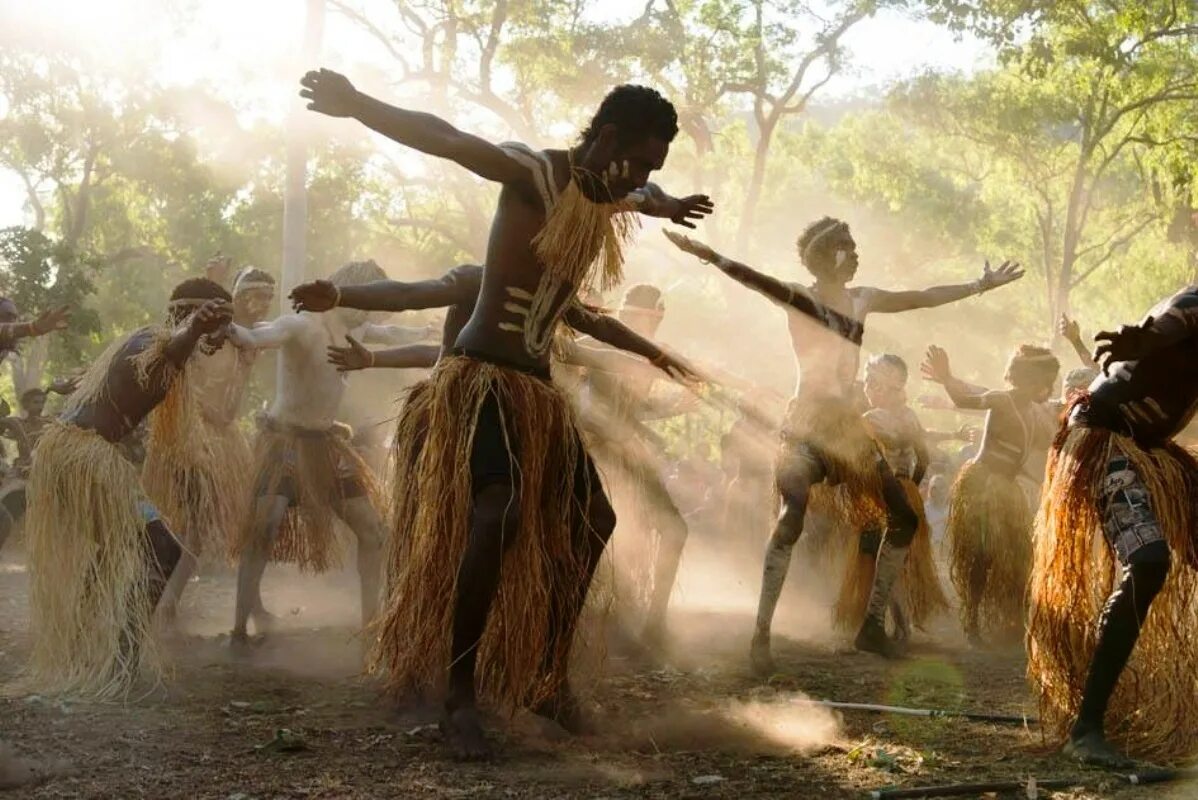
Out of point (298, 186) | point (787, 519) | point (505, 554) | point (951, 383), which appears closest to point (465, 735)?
point (505, 554)

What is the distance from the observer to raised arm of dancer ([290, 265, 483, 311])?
13.8ft

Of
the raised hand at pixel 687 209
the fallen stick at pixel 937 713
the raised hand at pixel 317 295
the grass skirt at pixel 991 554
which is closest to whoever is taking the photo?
the raised hand at pixel 317 295

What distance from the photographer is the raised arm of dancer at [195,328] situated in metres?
5.21

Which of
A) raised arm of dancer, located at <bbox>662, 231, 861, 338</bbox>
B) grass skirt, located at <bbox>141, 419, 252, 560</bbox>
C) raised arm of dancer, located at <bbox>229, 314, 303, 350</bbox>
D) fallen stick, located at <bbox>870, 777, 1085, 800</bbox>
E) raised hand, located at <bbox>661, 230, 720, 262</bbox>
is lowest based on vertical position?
fallen stick, located at <bbox>870, 777, 1085, 800</bbox>

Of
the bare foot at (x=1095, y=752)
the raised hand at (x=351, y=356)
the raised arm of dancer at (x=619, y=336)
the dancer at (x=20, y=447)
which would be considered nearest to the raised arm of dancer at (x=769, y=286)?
the raised arm of dancer at (x=619, y=336)

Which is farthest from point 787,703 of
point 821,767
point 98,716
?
Answer: point 98,716

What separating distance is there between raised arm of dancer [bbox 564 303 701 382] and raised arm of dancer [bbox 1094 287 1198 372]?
1.54 meters

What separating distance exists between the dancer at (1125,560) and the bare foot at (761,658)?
1563 mm

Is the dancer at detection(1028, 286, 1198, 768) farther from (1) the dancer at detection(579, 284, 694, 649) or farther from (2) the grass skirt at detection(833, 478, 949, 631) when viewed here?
(2) the grass skirt at detection(833, 478, 949, 631)

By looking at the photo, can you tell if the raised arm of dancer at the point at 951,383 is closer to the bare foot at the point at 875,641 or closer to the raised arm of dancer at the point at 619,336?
the bare foot at the point at 875,641

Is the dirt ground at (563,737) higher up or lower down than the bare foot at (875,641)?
lower down

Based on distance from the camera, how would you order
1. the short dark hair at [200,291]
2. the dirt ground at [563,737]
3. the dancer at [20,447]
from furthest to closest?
the dancer at [20,447] < the short dark hair at [200,291] < the dirt ground at [563,737]

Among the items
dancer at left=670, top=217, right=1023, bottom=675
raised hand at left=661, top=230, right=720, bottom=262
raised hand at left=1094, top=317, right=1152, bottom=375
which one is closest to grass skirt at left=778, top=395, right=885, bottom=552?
dancer at left=670, top=217, right=1023, bottom=675

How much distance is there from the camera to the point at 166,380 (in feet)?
17.9
